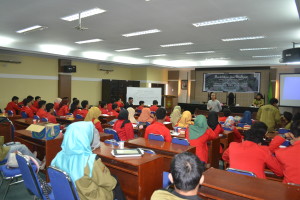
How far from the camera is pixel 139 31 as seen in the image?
20.6 ft

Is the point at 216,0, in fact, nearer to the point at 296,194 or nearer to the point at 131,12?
the point at 131,12

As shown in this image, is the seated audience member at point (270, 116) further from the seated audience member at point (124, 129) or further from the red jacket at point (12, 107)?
the red jacket at point (12, 107)

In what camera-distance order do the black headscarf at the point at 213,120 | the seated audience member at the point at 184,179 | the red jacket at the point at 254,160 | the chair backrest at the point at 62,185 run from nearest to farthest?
the seated audience member at the point at 184,179
the chair backrest at the point at 62,185
the red jacket at the point at 254,160
the black headscarf at the point at 213,120

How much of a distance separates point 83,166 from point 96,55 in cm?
926

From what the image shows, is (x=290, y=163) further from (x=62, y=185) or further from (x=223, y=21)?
(x=223, y=21)

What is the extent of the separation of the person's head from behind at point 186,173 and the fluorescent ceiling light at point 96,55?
942 centimetres

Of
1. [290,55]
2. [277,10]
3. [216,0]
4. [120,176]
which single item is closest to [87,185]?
[120,176]

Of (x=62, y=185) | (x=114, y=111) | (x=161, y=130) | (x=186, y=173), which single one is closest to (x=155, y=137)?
(x=161, y=130)

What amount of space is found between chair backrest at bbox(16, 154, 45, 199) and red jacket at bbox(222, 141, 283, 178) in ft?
6.54

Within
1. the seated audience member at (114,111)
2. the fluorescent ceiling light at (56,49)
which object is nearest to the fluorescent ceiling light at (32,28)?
the fluorescent ceiling light at (56,49)

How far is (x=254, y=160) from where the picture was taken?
7.73 ft

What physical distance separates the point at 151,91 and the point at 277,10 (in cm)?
969

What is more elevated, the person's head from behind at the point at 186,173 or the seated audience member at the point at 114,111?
the person's head from behind at the point at 186,173

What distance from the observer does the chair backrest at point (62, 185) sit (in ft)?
6.33
